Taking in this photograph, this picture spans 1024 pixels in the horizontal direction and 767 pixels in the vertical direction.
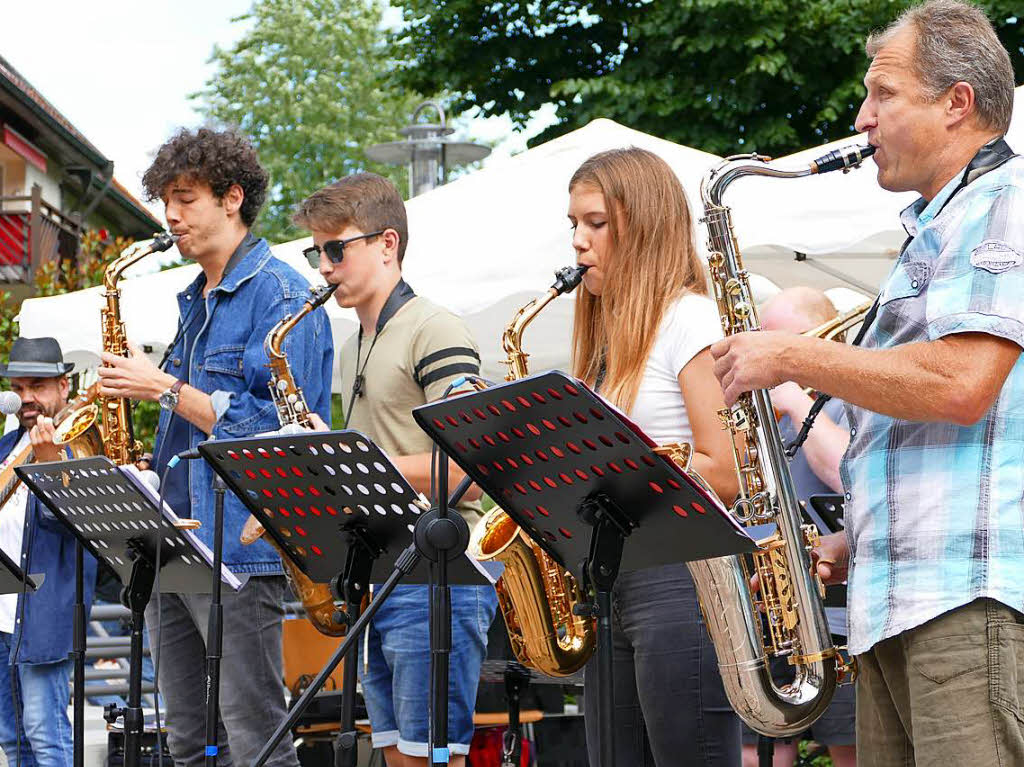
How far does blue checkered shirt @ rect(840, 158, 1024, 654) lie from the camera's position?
257cm

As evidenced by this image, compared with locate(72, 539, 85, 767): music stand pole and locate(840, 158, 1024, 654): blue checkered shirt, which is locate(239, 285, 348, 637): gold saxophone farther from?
locate(840, 158, 1024, 654): blue checkered shirt

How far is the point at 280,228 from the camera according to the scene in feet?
125

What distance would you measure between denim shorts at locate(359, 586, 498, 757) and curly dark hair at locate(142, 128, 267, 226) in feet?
5.30

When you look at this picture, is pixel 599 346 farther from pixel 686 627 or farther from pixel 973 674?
pixel 973 674

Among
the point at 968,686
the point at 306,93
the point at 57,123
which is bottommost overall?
the point at 968,686

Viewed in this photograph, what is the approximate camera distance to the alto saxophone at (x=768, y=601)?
3.34 metres

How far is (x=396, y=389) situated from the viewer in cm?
428

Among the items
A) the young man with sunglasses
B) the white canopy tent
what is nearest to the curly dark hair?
the young man with sunglasses

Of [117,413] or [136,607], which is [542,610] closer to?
[136,607]

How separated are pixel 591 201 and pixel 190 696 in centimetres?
218

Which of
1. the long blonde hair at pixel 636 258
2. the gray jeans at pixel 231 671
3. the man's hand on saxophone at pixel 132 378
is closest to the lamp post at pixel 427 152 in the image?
the man's hand on saxophone at pixel 132 378

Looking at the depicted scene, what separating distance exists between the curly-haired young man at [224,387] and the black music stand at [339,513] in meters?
0.65

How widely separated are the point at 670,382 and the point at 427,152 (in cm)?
916

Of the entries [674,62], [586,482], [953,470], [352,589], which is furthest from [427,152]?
[953,470]
